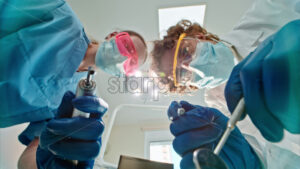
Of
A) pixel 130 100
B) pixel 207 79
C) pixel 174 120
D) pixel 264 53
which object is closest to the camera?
pixel 264 53

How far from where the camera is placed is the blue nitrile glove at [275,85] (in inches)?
11.5

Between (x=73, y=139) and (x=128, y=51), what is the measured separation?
0.38 m

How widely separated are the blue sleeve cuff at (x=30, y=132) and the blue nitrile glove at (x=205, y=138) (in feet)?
1.64

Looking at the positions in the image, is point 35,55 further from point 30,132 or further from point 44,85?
point 30,132

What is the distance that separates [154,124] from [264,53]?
133 cm

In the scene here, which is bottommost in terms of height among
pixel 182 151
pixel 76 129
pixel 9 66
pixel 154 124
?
pixel 154 124

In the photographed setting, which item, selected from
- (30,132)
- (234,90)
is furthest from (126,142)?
(234,90)

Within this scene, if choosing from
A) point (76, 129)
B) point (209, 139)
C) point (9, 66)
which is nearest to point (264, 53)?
point (209, 139)

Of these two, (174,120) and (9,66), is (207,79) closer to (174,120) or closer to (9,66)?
(174,120)

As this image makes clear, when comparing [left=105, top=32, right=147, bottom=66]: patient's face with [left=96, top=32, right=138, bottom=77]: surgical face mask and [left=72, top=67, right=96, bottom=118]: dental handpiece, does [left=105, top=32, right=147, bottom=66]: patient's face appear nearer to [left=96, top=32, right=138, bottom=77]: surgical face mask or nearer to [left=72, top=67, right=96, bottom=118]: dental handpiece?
[left=96, top=32, right=138, bottom=77]: surgical face mask

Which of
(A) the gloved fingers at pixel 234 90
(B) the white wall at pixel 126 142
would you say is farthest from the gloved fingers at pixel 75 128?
(B) the white wall at pixel 126 142

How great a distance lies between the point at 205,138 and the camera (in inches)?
19.3

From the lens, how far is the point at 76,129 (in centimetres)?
44

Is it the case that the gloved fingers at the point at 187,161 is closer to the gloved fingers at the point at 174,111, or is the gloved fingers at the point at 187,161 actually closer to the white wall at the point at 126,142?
the gloved fingers at the point at 174,111
